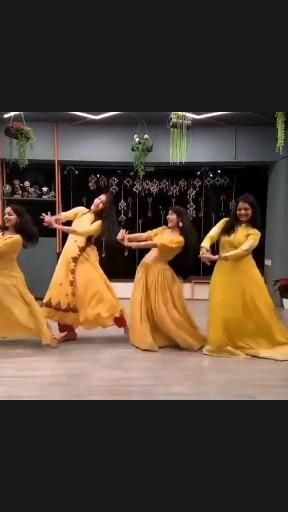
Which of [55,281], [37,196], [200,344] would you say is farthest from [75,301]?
[37,196]

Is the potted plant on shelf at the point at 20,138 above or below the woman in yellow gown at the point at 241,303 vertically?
above

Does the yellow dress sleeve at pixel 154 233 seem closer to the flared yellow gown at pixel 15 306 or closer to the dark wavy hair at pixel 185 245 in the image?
the dark wavy hair at pixel 185 245

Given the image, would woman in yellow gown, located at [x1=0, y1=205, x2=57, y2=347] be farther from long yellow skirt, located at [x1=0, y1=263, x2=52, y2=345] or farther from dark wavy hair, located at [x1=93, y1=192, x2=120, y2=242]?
dark wavy hair, located at [x1=93, y1=192, x2=120, y2=242]

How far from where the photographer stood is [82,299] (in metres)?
4.67

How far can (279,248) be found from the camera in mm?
6812

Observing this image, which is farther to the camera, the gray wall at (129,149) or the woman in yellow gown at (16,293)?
the gray wall at (129,149)

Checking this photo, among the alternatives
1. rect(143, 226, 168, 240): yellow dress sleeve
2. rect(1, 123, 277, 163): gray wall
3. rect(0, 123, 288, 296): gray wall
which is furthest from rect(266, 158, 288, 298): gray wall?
rect(143, 226, 168, 240): yellow dress sleeve

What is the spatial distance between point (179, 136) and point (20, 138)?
2.23m

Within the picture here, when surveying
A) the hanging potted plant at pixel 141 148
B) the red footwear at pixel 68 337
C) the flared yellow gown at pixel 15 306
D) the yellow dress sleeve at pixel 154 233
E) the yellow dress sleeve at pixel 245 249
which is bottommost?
the red footwear at pixel 68 337

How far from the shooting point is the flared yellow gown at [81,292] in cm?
464

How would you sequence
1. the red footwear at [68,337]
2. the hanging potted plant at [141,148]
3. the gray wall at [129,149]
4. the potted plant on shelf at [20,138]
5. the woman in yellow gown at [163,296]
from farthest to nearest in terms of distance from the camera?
the gray wall at [129,149] → the hanging potted plant at [141,148] → the potted plant on shelf at [20,138] → the red footwear at [68,337] → the woman in yellow gown at [163,296]

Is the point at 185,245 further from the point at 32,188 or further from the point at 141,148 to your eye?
the point at 32,188

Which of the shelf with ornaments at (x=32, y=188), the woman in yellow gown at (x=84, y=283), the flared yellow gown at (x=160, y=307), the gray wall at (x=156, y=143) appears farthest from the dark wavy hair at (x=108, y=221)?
the shelf with ornaments at (x=32, y=188)

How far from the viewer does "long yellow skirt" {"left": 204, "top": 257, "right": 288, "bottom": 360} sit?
4.36 meters
